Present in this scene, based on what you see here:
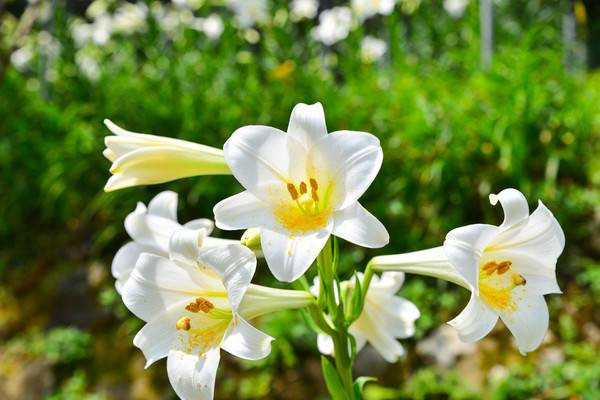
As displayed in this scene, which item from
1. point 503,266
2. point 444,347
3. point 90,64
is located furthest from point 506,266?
point 90,64

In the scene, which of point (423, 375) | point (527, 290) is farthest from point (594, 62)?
point (527, 290)

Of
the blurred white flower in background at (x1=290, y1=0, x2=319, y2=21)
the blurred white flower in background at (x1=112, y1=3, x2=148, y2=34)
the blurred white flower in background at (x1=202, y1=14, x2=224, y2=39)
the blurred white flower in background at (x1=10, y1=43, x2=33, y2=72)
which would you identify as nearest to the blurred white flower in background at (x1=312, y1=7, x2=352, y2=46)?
the blurred white flower in background at (x1=290, y1=0, x2=319, y2=21)

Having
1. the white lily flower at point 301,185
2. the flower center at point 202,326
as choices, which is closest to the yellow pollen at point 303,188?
the white lily flower at point 301,185

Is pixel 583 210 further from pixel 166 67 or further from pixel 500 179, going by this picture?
pixel 166 67

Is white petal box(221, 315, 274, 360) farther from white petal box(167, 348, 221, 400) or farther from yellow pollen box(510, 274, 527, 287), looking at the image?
yellow pollen box(510, 274, 527, 287)

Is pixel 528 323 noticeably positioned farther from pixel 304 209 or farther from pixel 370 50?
pixel 370 50
